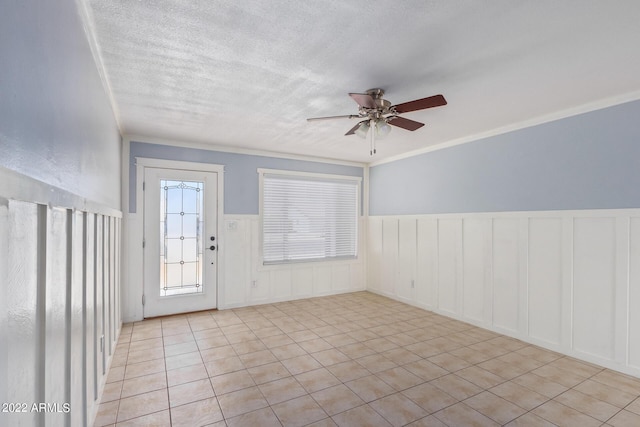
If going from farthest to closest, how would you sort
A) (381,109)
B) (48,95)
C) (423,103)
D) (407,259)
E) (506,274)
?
(407,259), (506,274), (381,109), (423,103), (48,95)

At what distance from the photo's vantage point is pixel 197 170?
4.70 m

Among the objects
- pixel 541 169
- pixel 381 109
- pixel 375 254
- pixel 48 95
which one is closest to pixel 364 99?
pixel 381 109

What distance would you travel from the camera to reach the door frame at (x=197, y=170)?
14.3 feet

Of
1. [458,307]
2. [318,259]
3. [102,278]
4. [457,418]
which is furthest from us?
[318,259]

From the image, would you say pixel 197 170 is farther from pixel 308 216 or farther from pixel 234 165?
pixel 308 216

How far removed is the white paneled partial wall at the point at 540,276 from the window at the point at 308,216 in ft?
4.05

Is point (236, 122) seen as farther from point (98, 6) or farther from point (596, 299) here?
point (596, 299)

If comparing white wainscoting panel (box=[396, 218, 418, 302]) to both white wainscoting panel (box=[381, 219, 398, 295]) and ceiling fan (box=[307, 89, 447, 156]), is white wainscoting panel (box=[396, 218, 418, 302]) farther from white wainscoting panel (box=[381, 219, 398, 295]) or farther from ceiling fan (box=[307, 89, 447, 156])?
ceiling fan (box=[307, 89, 447, 156])

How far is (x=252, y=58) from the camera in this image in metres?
2.29

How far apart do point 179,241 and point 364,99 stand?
341 centimetres

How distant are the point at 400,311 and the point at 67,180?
439cm

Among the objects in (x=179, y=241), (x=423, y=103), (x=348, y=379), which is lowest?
(x=348, y=379)

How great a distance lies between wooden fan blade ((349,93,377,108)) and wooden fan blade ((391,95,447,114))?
206 millimetres

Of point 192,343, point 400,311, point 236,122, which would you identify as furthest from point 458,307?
point 236,122
